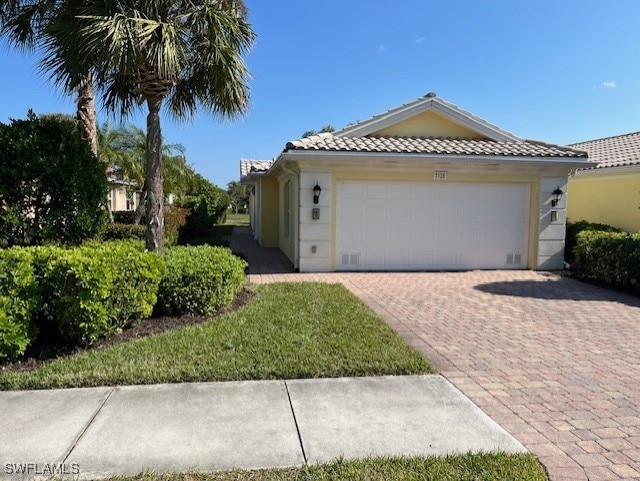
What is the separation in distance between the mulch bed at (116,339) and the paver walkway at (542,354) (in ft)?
10.1

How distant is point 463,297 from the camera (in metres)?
8.45

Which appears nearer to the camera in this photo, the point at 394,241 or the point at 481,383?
the point at 481,383

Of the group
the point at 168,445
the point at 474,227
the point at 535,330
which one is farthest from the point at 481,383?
the point at 474,227

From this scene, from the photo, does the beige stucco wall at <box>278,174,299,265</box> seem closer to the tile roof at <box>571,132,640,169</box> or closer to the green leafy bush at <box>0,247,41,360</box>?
the green leafy bush at <box>0,247,41,360</box>

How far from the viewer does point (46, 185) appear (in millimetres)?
6742

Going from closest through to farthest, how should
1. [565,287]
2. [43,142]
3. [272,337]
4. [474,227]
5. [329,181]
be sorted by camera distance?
[272,337] < [43,142] < [565,287] < [329,181] < [474,227]

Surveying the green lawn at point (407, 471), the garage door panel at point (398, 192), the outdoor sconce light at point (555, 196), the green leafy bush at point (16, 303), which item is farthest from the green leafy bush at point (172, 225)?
the green lawn at point (407, 471)

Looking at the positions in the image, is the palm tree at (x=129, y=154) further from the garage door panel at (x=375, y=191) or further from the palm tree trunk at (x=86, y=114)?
the garage door panel at (x=375, y=191)

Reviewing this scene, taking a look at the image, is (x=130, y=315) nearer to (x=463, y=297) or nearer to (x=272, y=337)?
(x=272, y=337)

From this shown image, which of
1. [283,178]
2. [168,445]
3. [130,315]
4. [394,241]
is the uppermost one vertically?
[283,178]

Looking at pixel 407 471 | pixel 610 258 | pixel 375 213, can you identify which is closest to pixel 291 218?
pixel 375 213

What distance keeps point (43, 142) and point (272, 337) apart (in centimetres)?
495

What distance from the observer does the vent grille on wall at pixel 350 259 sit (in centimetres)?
1132

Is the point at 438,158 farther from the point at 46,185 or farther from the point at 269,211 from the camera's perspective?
the point at 46,185
